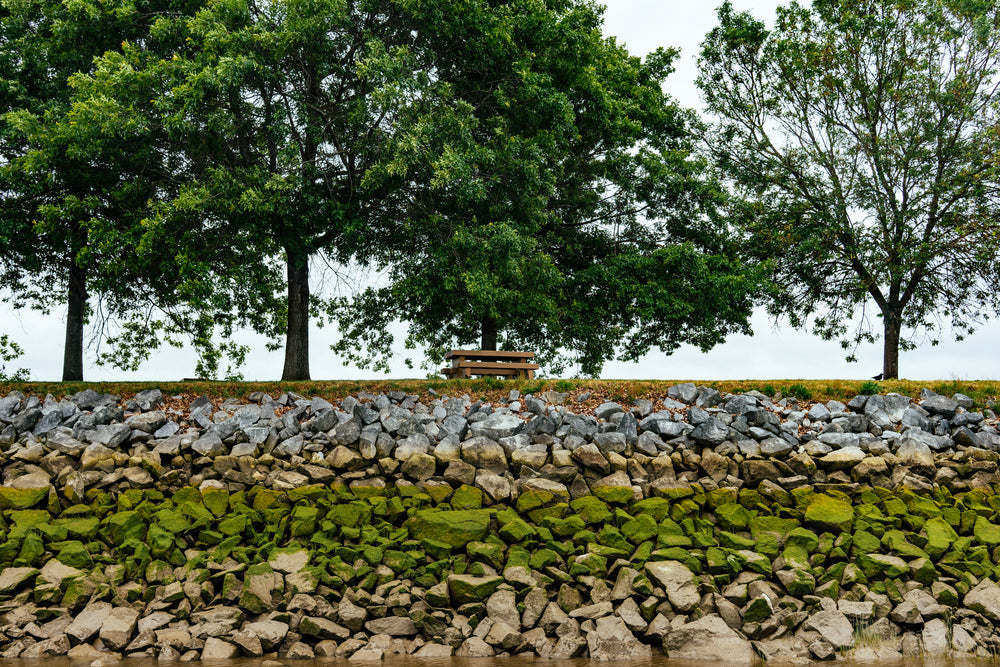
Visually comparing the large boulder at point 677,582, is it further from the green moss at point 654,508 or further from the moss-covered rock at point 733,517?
the moss-covered rock at point 733,517

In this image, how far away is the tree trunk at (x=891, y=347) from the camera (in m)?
21.5

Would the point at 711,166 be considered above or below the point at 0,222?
above

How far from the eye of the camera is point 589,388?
13.7 m

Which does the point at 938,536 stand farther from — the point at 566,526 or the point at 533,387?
the point at 533,387

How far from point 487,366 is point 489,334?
4.86 m

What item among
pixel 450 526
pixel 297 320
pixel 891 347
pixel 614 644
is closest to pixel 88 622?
pixel 450 526

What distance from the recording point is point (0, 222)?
17953 millimetres

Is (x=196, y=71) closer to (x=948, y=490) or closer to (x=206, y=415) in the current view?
(x=206, y=415)

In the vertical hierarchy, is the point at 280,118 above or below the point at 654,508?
above

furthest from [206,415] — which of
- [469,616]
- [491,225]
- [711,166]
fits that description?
[711,166]

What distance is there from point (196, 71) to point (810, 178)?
647 inches

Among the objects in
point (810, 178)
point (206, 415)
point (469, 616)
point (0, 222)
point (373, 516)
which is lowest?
point (469, 616)

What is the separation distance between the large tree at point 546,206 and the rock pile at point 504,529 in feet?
18.1

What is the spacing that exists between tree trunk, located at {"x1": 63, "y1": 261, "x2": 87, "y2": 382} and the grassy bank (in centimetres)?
583
